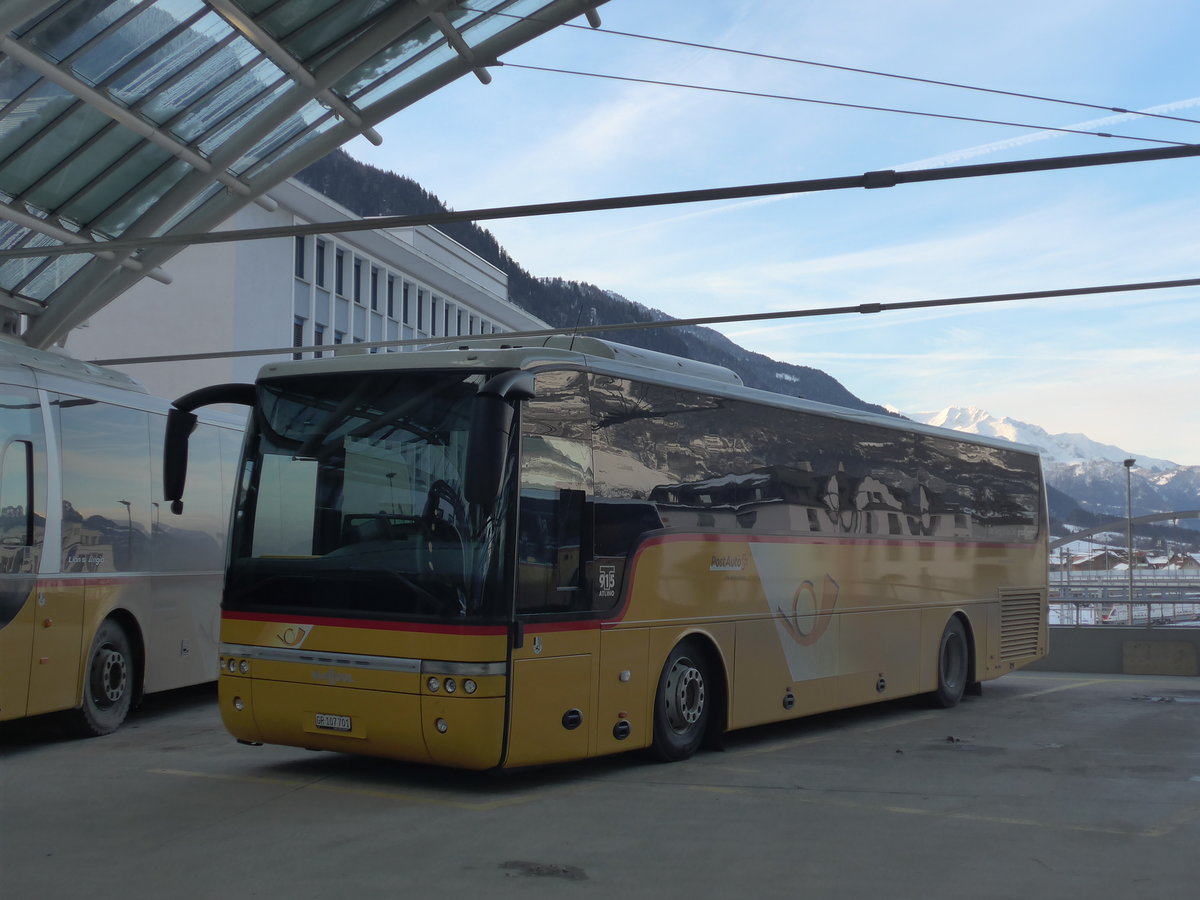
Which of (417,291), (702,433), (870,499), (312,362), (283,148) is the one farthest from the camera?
(417,291)

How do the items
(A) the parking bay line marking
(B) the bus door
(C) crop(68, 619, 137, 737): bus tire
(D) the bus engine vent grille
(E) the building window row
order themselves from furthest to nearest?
(E) the building window row < (D) the bus engine vent grille < (C) crop(68, 619, 137, 737): bus tire < (B) the bus door < (A) the parking bay line marking

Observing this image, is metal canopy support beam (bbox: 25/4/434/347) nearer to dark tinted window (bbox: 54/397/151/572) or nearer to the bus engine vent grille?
Answer: dark tinted window (bbox: 54/397/151/572)

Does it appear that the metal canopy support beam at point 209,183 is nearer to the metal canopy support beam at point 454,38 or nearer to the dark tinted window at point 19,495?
the metal canopy support beam at point 454,38

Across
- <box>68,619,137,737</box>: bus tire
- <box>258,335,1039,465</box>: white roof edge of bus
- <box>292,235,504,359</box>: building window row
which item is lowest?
<box>68,619,137,737</box>: bus tire

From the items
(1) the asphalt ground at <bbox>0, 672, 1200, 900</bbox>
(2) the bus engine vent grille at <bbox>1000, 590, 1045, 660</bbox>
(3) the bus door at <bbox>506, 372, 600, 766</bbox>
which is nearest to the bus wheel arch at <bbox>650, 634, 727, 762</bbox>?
(1) the asphalt ground at <bbox>0, 672, 1200, 900</bbox>

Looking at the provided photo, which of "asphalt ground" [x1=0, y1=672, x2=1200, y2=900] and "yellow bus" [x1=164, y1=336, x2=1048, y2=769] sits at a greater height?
"yellow bus" [x1=164, y1=336, x2=1048, y2=769]

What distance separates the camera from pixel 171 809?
8.44m

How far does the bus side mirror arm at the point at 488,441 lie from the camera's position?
8258 mm

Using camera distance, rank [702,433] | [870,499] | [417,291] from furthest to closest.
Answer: [417,291] < [870,499] < [702,433]

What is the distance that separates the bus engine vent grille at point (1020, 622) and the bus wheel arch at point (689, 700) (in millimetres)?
7657

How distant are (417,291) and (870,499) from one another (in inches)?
1561

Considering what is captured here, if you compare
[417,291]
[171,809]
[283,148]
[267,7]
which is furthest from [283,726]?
[417,291]

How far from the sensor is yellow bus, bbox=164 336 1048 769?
889 centimetres

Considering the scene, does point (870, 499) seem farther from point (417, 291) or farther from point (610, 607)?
point (417, 291)
